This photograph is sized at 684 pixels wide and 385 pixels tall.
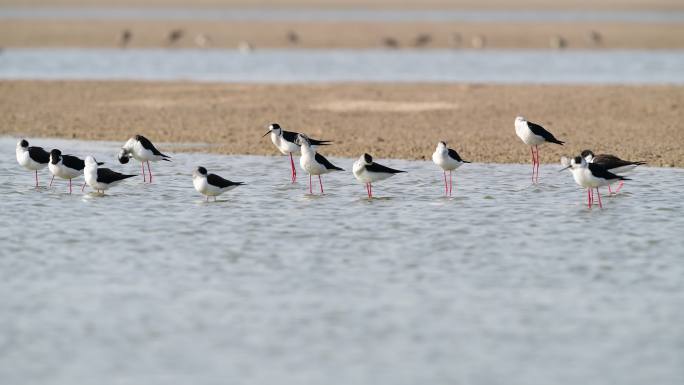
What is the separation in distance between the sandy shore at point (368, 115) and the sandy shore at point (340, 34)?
2143cm

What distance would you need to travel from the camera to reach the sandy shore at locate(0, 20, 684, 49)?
5306cm

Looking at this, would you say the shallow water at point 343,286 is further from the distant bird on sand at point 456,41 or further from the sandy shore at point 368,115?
the distant bird on sand at point 456,41

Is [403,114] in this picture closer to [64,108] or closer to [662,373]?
[64,108]

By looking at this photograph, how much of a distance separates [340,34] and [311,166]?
41.7 m

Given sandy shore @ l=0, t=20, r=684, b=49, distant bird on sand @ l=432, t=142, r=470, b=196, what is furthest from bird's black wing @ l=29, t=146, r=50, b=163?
sandy shore @ l=0, t=20, r=684, b=49

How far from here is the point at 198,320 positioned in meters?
9.80

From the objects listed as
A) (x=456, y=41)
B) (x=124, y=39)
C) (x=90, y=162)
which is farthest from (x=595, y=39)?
(x=90, y=162)

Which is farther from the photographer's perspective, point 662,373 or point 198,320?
point 198,320

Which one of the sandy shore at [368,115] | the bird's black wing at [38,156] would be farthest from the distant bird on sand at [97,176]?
the sandy shore at [368,115]

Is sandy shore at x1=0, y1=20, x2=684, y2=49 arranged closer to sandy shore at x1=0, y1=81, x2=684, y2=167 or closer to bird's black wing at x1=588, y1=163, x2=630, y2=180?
sandy shore at x1=0, y1=81, x2=684, y2=167

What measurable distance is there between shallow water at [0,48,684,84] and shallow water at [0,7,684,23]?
20.1 metres

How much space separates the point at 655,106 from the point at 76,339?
20113 mm

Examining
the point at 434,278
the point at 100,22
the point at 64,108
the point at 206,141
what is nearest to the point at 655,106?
the point at 206,141

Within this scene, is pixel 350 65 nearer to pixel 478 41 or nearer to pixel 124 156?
pixel 478 41
